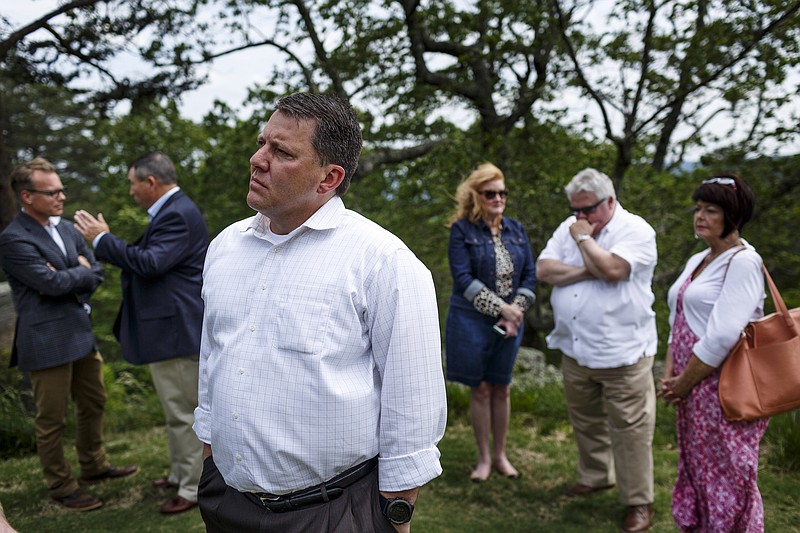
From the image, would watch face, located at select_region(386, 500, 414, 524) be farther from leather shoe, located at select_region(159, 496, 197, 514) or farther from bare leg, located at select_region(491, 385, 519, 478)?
bare leg, located at select_region(491, 385, 519, 478)

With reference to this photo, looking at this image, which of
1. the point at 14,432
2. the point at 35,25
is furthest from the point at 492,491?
the point at 35,25

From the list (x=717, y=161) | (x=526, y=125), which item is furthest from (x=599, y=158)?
(x=717, y=161)

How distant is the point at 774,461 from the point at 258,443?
161 inches

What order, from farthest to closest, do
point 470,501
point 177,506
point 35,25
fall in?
point 35,25 → point 470,501 → point 177,506

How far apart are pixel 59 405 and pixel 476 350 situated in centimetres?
260

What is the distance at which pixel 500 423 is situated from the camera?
14.3 ft

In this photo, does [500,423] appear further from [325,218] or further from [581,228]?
[325,218]

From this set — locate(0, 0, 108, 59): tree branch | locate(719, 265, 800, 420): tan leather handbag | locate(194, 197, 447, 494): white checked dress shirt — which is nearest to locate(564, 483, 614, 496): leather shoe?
locate(719, 265, 800, 420): tan leather handbag

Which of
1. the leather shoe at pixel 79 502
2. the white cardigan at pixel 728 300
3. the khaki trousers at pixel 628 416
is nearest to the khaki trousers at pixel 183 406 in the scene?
the leather shoe at pixel 79 502

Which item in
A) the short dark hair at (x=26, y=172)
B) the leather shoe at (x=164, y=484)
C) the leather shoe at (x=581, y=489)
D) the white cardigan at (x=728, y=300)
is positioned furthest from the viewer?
the leather shoe at (x=164, y=484)

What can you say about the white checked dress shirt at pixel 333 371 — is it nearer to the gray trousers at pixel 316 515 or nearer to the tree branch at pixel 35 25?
the gray trousers at pixel 316 515

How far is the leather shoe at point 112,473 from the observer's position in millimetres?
4301

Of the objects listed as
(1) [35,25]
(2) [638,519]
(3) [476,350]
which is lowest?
(2) [638,519]

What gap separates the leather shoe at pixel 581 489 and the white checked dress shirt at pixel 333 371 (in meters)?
2.60
